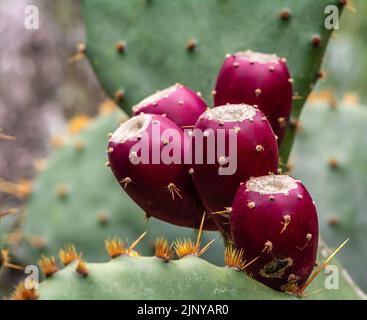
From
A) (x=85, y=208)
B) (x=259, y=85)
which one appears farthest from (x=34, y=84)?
(x=259, y=85)

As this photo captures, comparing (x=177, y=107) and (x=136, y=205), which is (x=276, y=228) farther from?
(x=136, y=205)

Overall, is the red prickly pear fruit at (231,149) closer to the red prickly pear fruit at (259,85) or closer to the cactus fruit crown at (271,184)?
the cactus fruit crown at (271,184)

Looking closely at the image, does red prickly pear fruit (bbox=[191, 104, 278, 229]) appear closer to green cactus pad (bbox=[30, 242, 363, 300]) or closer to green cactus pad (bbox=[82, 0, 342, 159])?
green cactus pad (bbox=[30, 242, 363, 300])

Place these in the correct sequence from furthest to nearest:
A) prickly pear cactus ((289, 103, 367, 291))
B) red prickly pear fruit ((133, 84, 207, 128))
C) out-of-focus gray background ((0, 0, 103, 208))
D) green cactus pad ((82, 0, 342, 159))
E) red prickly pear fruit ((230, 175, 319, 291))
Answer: out-of-focus gray background ((0, 0, 103, 208)) < prickly pear cactus ((289, 103, 367, 291)) < green cactus pad ((82, 0, 342, 159)) < red prickly pear fruit ((133, 84, 207, 128)) < red prickly pear fruit ((230, 175, 319, 291))

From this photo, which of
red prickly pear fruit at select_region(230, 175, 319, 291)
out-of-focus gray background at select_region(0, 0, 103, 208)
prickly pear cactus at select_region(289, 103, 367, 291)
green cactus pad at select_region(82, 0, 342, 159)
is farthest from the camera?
out-of-focus gray background at select_region(0, 0, 103, 208)

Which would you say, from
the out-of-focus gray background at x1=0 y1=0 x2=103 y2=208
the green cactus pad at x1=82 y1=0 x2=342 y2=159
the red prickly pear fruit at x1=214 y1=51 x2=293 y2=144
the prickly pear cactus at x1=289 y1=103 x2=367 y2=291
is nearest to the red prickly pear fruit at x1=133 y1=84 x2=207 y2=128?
the red prickly pear fruit at x1=214 y1=51 x2=293 y2=144

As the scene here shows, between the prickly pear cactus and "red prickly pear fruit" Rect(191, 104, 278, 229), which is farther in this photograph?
the prickly pear cactus

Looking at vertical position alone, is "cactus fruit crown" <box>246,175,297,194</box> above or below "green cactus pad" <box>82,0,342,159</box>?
below

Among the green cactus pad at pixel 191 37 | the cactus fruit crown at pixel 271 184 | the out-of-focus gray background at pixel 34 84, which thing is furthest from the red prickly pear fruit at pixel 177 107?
the out-of-focus gray background at pixel 34 84
